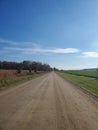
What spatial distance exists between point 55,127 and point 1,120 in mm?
2164

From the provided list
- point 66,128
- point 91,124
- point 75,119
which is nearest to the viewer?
point 66,128

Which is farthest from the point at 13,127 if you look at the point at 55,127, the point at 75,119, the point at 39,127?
the point at 75,119

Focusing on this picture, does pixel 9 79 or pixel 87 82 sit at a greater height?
pixel 9 79

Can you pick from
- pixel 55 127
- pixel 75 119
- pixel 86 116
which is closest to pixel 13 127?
pixel 55 127

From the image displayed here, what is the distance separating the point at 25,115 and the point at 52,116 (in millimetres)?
1150

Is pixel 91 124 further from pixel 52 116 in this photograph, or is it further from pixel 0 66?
pixel 0 66

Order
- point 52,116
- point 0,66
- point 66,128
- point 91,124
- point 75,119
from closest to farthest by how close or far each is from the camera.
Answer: point 66,128
point 91,124
point 75,119
point 52,116
point 0,66

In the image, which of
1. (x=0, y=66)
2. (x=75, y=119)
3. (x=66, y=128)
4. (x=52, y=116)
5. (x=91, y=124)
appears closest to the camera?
(x=66, y=128)

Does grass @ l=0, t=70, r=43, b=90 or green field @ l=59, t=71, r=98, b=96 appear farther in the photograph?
grass @ l=0, t=70, r=43, b=90

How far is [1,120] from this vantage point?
754 centimetres

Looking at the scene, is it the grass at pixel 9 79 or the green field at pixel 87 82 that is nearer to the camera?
the green field at pixel 87 82

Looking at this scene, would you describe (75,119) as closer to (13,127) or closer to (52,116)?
(52,116)

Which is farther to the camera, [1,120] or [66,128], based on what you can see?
[1,120]

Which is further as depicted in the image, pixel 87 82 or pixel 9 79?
pixel 9 79
